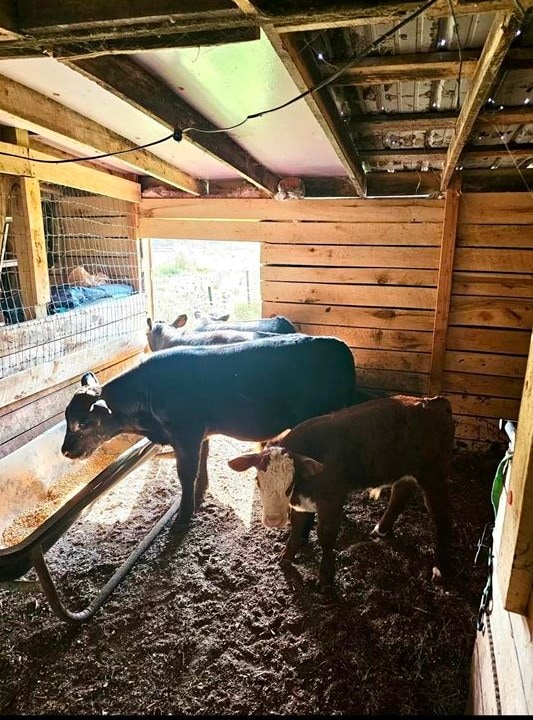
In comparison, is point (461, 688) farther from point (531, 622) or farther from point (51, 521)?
point (51, 521)

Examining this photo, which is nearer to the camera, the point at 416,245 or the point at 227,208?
the point at 416,245

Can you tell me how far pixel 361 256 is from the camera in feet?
16.7

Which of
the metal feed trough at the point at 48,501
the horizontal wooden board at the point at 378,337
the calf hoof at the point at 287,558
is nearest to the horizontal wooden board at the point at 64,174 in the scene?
the metal feed trough at the point at 48,501

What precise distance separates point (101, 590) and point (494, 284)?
4476 mm

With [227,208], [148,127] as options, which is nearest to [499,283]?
[227,208]

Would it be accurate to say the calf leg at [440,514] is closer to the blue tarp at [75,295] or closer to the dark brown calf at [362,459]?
the dark brown calf at [362,459]

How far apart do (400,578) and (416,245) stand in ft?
11.0

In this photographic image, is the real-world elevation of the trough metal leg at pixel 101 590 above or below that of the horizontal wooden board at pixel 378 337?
below

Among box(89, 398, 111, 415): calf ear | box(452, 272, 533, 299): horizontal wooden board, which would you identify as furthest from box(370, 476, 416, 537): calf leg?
box(452, 272, 533, 299): horizontal wooden board

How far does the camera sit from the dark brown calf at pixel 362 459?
287cm

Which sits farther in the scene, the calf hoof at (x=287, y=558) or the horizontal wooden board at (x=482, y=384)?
the horizontal wooden board at (x=482, y=384)

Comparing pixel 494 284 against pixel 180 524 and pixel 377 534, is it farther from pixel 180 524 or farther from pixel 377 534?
pixel 180 524

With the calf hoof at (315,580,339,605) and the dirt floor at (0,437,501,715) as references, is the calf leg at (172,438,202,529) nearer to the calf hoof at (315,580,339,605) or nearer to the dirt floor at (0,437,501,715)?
the dirt floor at (0,437,501,715)

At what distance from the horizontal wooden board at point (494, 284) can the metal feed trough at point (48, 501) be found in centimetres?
352
